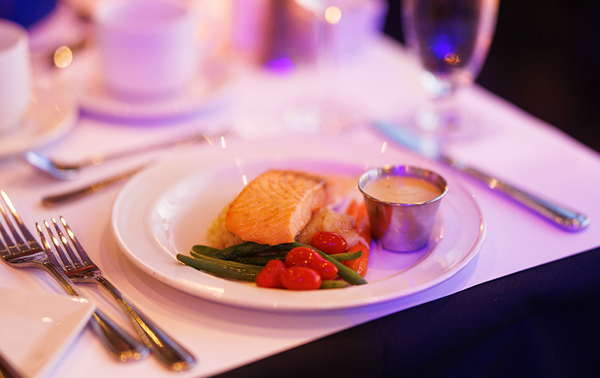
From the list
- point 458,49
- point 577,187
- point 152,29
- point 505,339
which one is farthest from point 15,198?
point 577,187

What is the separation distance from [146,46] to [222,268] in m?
1.36

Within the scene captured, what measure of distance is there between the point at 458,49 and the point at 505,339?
1.30 metres

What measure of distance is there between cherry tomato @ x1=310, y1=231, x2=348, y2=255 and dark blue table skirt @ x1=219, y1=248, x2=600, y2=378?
0.24 m

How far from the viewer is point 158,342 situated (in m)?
1.13

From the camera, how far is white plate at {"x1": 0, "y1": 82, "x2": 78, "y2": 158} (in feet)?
6.64

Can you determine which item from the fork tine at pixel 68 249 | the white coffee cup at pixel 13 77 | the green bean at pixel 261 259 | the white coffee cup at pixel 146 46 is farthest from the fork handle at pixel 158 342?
the white coffee cup at pixel 146 46

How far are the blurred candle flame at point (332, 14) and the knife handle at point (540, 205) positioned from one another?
1.08 meters

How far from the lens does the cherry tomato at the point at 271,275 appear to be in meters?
1.25

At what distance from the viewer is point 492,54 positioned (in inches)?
193

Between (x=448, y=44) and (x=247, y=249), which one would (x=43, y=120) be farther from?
(x=448, y=44)

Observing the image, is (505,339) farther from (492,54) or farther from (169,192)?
(492,54)

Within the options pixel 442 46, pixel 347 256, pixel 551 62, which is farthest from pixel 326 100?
pixel 551 62

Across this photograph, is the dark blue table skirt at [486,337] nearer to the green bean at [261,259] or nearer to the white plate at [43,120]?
the green bean at [261,259]

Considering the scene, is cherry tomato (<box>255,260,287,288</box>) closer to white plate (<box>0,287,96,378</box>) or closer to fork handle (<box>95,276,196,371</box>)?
fork handle (<box>95,276,196,371</box>)
